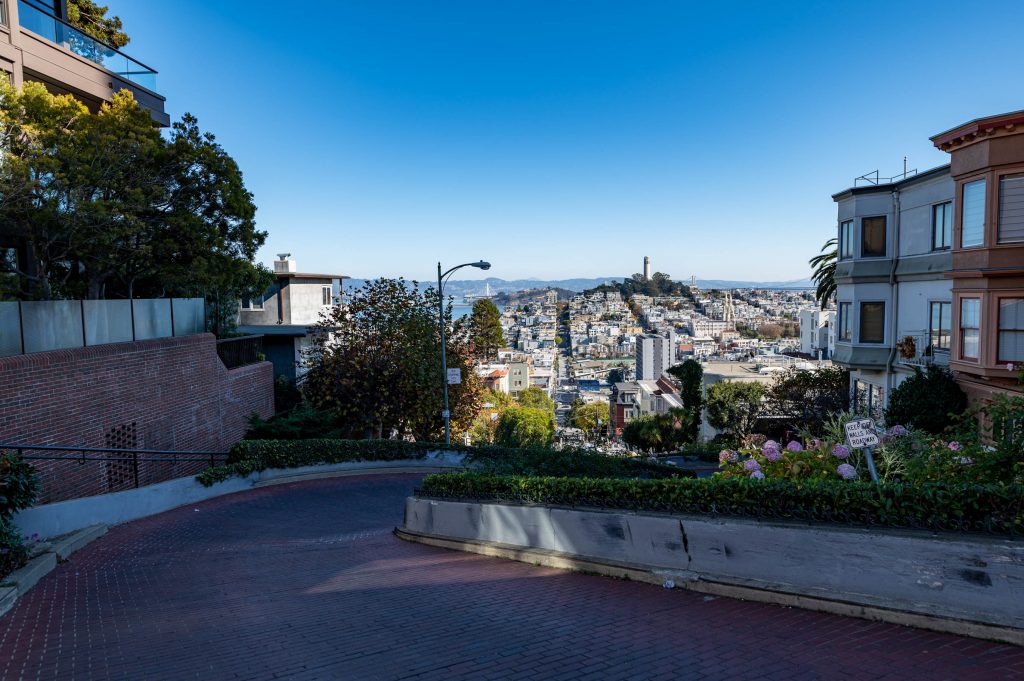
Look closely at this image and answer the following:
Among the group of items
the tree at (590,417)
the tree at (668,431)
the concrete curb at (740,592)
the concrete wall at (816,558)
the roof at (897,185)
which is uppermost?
the roof at (897,185)

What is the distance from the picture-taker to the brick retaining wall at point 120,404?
12.3m

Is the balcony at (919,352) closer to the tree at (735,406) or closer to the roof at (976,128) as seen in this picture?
the roof at (976,128)

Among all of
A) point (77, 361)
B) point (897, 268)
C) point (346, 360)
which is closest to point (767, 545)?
point (77, 361)

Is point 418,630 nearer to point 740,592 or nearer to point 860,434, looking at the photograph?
point 740,592

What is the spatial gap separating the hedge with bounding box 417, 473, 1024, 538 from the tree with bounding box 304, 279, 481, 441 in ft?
50.3

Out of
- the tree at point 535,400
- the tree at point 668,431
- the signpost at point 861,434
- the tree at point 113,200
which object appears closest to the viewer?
the signpost at point 861,434

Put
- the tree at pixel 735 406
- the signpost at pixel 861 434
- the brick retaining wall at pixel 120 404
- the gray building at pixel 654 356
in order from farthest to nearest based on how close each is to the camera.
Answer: the gray building at pixel 654 356
the tree at pixel 735 406
the brick retaining wall at pixel 120 404
the signpost at pixel 861 434

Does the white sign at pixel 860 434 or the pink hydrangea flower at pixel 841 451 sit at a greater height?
the white sign at pixel 860 434

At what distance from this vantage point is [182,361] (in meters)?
18.0

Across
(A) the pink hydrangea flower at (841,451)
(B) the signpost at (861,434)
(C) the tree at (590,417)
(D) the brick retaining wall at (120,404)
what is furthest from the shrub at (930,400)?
(C) the tree at (590,417)

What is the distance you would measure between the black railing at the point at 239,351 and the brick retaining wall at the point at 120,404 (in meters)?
0.66

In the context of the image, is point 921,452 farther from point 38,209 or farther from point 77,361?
point 38,209

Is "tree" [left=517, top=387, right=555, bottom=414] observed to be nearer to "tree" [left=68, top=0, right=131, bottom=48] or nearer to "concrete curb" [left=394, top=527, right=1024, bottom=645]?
"tree" [left=68, top=0, right=131, bottom=48]

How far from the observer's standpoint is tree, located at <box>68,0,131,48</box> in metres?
23.3
